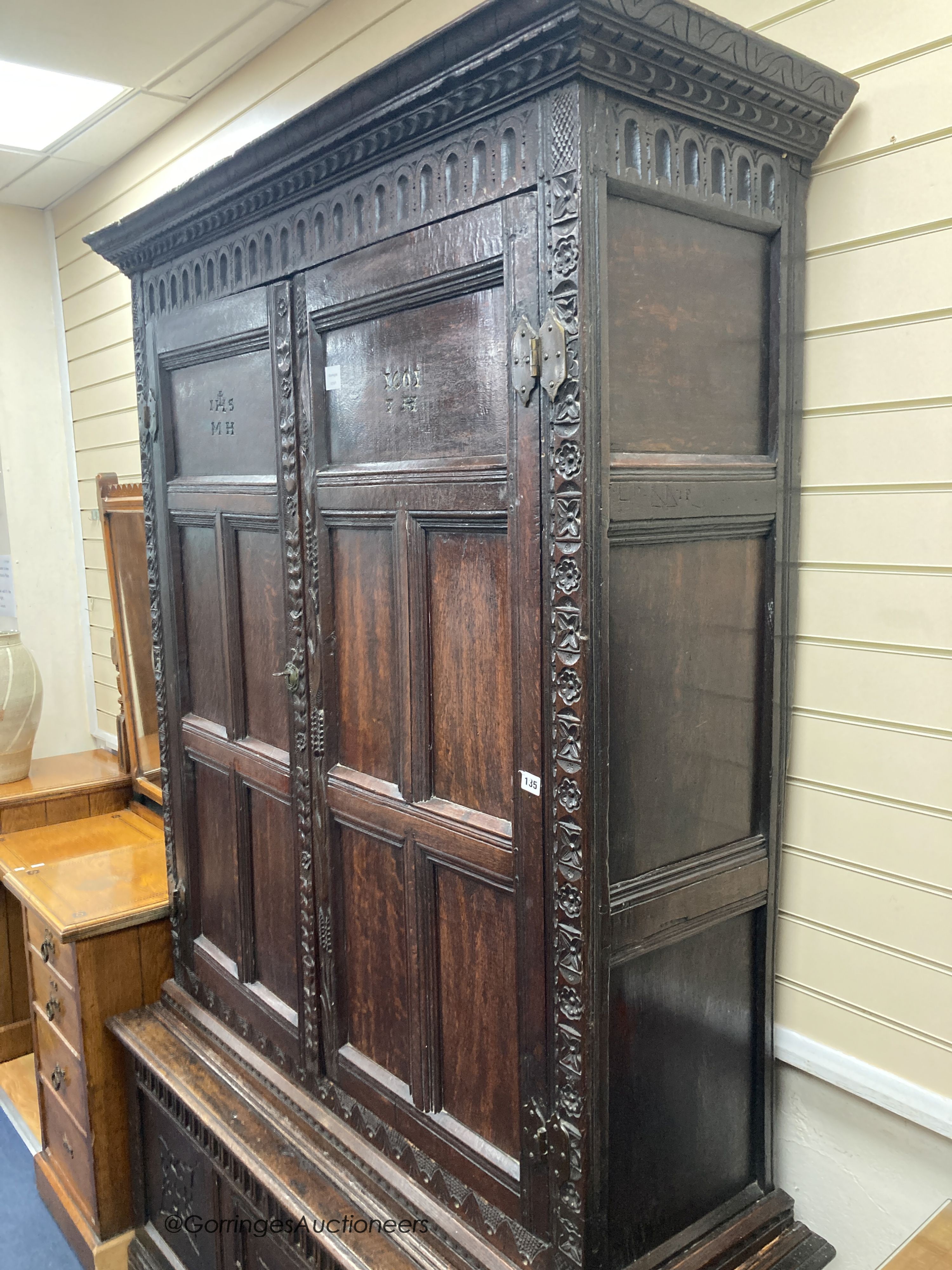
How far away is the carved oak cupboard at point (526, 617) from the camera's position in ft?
4.12

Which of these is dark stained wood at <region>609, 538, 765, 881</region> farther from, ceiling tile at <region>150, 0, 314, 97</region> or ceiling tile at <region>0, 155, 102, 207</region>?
ceiling tile at <region>0, 155, 102, 207</region>

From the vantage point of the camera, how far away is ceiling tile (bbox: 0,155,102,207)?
11.2 feet

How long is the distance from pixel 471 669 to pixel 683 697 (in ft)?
1.03

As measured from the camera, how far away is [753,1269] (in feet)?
4.96

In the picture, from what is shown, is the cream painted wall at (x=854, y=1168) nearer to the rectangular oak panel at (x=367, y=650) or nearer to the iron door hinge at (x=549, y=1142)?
the iron door hinge at (x=549, y=1142)

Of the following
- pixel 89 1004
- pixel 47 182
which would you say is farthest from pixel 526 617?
pixel 47 182

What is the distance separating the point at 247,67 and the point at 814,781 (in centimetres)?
242

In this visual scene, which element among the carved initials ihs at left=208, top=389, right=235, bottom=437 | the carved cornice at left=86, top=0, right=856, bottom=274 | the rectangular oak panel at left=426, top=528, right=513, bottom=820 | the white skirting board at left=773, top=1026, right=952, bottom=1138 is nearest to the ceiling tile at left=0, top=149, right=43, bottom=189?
the carved initials ihs at left=208, top=389, right=235, bottom=437

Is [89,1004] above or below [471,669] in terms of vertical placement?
below

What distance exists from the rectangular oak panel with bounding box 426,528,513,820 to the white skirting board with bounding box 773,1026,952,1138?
26.9 inches

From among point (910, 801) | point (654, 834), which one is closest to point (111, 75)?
point (654, 834)

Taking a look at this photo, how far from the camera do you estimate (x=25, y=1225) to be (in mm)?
2807

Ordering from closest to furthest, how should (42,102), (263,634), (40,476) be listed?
(263,634)
(42,102)
(40,476)

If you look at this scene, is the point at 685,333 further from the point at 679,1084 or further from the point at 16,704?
the point at 16,704
